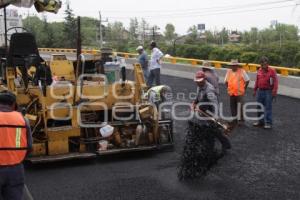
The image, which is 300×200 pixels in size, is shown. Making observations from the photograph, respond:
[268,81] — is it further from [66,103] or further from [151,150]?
[66,103]

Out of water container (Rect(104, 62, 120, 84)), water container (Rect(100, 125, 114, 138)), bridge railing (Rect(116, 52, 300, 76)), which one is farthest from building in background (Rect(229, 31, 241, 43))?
water container (Rect(100, 125, 114, 138))

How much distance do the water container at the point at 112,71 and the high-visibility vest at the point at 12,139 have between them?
496 centimetres

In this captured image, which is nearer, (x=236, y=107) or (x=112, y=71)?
(x=112, y=71)

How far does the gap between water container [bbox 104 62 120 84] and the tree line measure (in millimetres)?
2576

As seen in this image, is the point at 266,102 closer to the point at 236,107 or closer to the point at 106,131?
the point at 236,107

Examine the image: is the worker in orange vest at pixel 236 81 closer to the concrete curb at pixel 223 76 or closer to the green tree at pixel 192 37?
the concrete curb at pixel 223 76

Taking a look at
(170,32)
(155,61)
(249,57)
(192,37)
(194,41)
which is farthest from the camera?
(170,32)

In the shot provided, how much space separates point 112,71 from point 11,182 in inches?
208

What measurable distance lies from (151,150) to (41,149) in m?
1.97

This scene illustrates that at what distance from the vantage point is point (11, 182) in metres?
4.92

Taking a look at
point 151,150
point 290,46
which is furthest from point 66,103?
point 290,46

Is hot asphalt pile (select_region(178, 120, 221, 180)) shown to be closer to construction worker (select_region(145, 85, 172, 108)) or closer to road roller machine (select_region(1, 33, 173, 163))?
road roller machine (select_region(1, 33, 173, 163))

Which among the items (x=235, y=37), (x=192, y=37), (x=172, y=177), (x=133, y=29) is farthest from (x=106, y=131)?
(x=133, y=29)

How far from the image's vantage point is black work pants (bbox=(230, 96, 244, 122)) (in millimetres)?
11180
